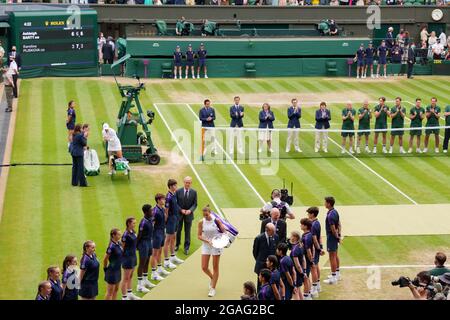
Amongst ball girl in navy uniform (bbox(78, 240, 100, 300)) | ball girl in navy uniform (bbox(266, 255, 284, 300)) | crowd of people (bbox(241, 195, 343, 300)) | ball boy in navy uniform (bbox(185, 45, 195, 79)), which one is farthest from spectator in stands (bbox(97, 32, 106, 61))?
ball girl in navy uniform (bbox(266, 255, 284, 300))

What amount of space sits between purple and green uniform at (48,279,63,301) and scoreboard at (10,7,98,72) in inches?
1132

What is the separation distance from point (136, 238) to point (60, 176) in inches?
404

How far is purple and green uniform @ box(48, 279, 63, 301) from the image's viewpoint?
16.9 metres

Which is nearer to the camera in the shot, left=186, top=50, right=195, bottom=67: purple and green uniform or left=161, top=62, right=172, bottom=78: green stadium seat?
left=186, top=50, right=195, bottom=67: purple and green uniform

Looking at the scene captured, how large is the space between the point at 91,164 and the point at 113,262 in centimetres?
1050

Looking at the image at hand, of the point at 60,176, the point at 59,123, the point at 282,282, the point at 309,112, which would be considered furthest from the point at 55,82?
the point at 282,282

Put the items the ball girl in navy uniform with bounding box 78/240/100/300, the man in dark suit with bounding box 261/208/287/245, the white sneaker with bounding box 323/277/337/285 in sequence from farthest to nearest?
the white sneaker with bounding box 323/277/337/285, the man in dark suit with bounding box 261/208/287/245, the ball girl in navy uniform with bounding box 78/240/100/300

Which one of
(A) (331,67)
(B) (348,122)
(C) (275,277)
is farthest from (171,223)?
(A) (331,67)

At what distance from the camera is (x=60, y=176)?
29344 millimetres

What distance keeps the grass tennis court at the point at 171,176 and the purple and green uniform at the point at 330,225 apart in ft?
3.02

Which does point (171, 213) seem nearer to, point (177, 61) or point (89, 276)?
point (89, 276)

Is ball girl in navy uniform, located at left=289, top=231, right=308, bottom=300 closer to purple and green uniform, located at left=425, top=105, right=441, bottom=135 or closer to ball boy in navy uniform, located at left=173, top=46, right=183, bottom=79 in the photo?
purple and green uniform, located at left=425, top=105, right=441, bottom=135

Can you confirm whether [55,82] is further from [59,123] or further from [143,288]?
[143,288]
